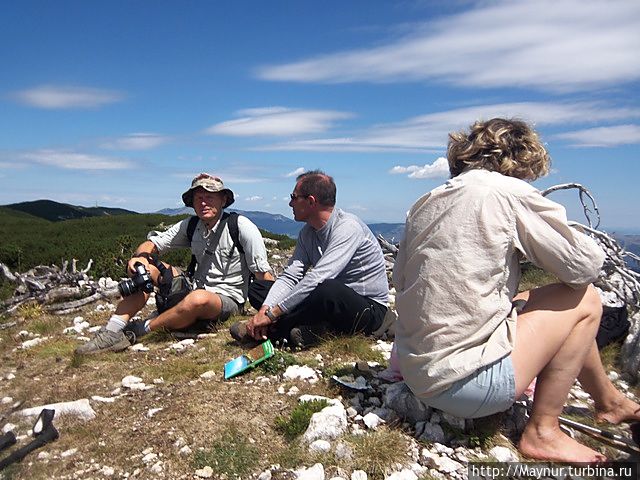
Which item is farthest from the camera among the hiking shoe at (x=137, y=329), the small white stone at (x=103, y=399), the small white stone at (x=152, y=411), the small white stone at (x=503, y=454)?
the hiking shoe at (x=137, y=329)

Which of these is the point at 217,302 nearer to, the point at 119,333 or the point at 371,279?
the point at 119,333

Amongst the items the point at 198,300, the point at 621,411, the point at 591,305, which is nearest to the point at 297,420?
the point at 591,305

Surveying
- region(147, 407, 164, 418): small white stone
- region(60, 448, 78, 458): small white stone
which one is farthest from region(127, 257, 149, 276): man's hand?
region(60, 448, 78, 458): small white stone

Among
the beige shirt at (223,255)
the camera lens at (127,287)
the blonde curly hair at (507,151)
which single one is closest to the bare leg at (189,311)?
the beige shirt at (223,255)

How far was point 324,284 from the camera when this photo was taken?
544 cm

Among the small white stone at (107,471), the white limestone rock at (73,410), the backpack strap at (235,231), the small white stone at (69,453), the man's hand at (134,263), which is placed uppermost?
the backpack strap at (235,231)

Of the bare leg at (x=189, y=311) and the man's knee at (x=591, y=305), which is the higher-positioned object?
the man's knee at (x=591, y=305)

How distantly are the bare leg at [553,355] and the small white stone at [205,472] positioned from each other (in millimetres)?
2068

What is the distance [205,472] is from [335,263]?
254 centimetres

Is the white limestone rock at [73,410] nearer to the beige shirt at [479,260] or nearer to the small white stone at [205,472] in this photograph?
the small white stone at [205,472]

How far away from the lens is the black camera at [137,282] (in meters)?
6.57

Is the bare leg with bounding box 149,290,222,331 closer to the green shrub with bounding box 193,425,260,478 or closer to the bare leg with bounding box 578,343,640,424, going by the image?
the green shrub with bounding box 193,425,260,478

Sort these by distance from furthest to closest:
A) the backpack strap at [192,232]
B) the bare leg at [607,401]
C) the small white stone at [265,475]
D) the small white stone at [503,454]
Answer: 1. the backpack strap at [192,232]
2. the bare leg at [607,401]
3. the small white stone at [503,454]
4. the small white stone at [265,475]

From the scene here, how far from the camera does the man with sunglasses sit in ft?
18.0
